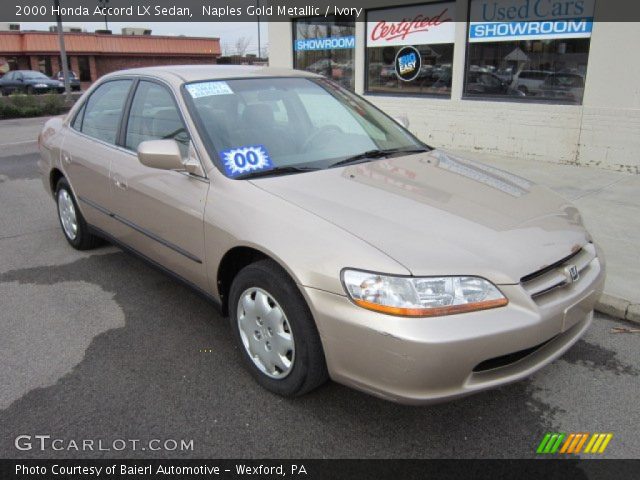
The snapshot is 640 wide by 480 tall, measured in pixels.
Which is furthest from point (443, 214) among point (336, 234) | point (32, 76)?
point (32, 76)

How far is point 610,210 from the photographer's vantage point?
602 cm

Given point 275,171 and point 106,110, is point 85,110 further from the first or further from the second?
point 275,171

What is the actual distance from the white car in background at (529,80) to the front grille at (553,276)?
264 inches

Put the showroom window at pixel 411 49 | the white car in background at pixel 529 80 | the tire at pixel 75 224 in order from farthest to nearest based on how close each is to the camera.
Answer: the showroom window at pixel 411 49
the white car in background at pixel 529 80
the tire at pixel 75 224

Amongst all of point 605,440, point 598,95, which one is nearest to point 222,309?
point 605,440

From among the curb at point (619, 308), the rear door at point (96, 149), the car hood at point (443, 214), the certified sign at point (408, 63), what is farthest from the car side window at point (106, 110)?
the certified sign at point (408, 63)

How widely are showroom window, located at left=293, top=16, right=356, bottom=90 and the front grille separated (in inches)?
365

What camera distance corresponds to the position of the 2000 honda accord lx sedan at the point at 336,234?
2336mm

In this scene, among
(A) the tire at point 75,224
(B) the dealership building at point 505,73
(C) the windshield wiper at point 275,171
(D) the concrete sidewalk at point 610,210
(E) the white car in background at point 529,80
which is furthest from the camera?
(E) the white car in background at point 529,80

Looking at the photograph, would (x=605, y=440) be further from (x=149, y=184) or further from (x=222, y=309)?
(x=149, y=184)

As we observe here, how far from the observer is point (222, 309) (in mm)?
3291

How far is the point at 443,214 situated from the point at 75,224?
146 inches

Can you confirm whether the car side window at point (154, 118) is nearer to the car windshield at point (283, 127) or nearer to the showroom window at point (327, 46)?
the car windshield at point (283, 127)

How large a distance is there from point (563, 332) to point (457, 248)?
698 mm
